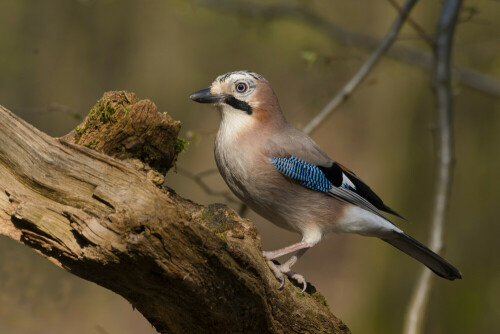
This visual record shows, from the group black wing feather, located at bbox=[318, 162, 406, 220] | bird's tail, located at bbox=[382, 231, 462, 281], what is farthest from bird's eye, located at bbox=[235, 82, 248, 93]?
bird's tail, located at bbox=[382, 231, 462, 281]

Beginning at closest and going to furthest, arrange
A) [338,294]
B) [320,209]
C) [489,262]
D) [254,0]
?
[320,209] → [489,262] → [254,0] → [338,294]

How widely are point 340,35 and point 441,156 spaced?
288cm

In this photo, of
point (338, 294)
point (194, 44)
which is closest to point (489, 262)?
point (338, 294)

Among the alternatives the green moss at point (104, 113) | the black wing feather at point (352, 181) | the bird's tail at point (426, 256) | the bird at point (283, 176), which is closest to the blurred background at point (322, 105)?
the black wing feather at point (352, 181)

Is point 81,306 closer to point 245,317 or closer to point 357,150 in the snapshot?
point 357,150

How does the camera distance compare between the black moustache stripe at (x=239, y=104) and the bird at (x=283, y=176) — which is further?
the black moustache stripe at (x=239, y=104)

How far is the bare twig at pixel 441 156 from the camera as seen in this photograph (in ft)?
18.5

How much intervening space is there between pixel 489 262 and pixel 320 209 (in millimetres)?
4918

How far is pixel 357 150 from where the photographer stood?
11469mm

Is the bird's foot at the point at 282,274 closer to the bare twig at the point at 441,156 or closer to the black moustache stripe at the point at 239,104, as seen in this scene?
the black moustache stripe at the point at 239,104

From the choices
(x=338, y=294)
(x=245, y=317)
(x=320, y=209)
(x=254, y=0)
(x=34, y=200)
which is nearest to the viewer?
(x=34, y=200)

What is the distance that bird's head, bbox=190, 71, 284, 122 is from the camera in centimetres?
478

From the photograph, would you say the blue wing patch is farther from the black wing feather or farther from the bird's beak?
the bird's beak

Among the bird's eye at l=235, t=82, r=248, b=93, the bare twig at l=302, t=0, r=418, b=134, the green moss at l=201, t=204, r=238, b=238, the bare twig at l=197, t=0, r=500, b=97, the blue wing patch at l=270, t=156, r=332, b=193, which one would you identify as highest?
the bare twig at l=197, t=0, r=500, b=97
